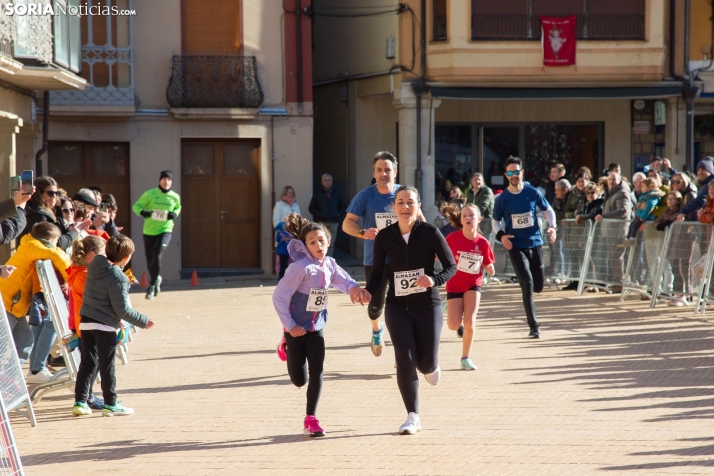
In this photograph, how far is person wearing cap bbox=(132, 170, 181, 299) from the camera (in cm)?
1773

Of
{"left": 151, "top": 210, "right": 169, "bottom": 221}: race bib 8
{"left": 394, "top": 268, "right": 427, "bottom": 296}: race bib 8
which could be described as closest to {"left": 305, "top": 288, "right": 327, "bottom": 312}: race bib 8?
{"left": 394, "top": 268, "right": 427, "bottom": 296}: race bib 8

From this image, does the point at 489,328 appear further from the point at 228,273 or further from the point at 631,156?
the point at 631,156

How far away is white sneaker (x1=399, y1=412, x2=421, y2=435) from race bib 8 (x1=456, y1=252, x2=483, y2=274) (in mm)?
2812

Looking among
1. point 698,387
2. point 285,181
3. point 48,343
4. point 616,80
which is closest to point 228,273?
point 285,181

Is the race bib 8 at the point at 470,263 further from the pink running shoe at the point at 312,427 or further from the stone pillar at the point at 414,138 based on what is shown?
the stone pillar at the point at 414,138

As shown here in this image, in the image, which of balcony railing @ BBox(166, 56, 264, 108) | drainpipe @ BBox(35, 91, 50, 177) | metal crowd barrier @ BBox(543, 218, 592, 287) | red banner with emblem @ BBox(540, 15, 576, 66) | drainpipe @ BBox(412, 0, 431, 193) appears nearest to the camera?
metal crowd barrier @ BBox(543, 218, 592, 287)

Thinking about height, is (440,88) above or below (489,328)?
above

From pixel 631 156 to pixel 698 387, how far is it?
54.9 ft

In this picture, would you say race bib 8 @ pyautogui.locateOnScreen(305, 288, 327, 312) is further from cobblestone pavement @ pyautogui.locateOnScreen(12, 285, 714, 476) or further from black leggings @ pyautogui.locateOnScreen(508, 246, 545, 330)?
black leggings @ pyautogui.locateOnScreen(508, 246, 545, 330)

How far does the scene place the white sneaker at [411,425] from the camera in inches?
295

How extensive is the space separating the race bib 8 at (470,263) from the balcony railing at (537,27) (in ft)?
42.2

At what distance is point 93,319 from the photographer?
845 centimetres

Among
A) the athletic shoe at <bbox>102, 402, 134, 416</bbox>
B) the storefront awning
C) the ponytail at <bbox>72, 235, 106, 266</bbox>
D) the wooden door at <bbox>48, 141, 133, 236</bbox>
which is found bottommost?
the athletic shoe at <bbox>102, 402, 134, 416</bbox>

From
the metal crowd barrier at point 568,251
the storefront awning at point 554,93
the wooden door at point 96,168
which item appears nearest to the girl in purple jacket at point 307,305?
the metal crowd barrier at point 568,251
